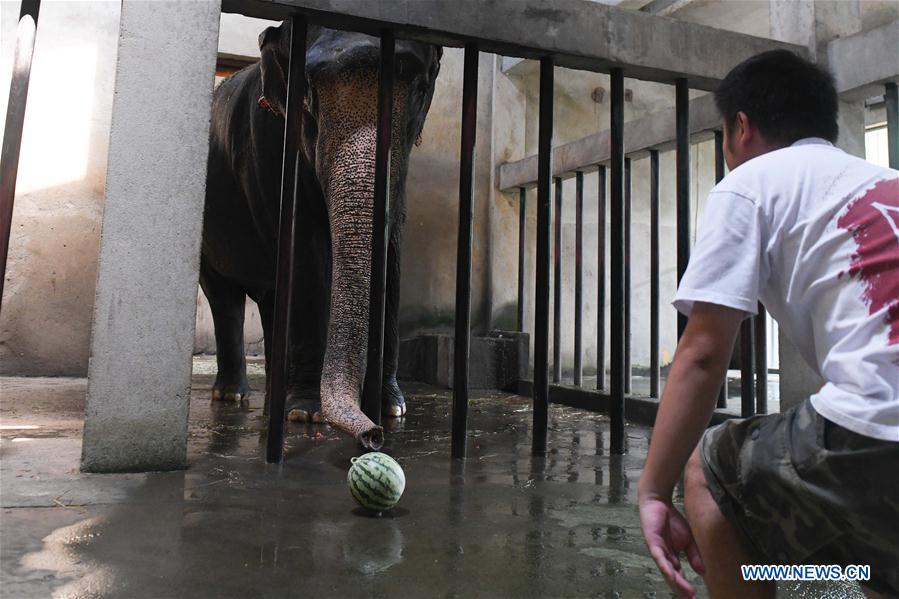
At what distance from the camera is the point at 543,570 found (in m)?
1.61

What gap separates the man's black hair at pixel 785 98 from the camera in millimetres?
1316

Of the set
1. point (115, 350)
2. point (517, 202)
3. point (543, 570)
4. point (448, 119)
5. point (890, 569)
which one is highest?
point (448, 119)

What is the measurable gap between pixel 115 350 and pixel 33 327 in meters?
4.92

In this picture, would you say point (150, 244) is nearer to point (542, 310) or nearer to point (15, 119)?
point (15, 119)

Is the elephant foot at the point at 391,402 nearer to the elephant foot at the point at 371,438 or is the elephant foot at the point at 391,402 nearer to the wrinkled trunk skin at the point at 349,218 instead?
the wrinkled trunk skin at the point at 349,218

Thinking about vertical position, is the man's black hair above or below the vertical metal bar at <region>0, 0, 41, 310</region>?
below

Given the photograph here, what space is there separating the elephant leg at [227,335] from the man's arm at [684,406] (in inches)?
171

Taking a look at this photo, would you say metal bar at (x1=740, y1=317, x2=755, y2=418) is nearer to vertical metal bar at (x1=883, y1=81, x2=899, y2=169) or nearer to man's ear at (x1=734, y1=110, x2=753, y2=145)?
vertical metal bar at (x1=883, y1=81, x2=899, y2=169)

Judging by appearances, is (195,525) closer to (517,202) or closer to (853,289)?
(853,289)

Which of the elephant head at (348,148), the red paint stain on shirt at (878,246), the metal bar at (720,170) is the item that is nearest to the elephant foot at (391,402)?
the elephant head at (348,148)

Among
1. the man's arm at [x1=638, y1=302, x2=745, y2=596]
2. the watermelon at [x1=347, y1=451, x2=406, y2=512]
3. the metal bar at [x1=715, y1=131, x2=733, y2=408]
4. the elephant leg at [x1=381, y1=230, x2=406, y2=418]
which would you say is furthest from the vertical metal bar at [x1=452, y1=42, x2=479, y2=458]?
the metal bar at [x1=715, y1=131, x2=733, y2=408]

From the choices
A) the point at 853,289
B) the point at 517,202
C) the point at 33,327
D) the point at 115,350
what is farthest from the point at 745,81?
the point at 33,327

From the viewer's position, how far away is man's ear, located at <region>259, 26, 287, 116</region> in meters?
3.76

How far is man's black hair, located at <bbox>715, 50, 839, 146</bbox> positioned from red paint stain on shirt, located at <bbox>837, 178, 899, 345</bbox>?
0.73ft
